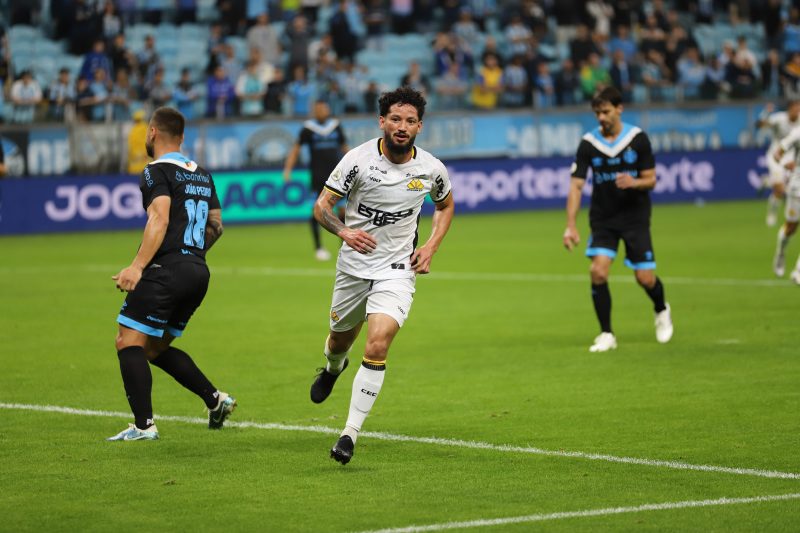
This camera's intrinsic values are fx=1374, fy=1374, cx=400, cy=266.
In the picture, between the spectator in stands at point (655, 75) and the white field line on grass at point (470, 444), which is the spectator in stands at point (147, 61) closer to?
the spectator in stands at point (655, 75)

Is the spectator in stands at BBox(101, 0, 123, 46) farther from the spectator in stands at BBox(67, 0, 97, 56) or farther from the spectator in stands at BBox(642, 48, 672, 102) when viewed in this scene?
the spectator in stands at BBox(642, 48, 672, 102)

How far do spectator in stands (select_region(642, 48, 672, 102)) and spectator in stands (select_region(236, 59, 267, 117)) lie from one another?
9.19 m

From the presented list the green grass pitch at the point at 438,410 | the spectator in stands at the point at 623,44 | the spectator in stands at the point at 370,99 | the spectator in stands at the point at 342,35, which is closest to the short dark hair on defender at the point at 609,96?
the green grass pitch at the point at 438,410

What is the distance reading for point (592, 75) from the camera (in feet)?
105

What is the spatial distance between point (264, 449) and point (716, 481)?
278 cm

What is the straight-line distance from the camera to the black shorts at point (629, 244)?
12.8m

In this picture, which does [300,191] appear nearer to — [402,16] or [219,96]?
[219,96]

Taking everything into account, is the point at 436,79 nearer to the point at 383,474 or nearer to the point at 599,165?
the point at 599,165

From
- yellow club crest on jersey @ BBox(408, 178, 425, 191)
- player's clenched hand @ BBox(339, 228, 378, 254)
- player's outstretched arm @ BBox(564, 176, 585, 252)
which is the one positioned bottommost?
player's outstretched arm @ BBox(564, 176, 585, 252)

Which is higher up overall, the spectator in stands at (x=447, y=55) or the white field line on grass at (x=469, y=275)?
the spectator in stands at (x=447, y=55)

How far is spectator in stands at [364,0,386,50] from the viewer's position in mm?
32906

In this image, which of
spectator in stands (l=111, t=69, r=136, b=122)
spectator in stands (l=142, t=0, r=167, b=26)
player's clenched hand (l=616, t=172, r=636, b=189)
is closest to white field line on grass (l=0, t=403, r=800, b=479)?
player's clenched hand (l=616, t=172, r=636, b=189)

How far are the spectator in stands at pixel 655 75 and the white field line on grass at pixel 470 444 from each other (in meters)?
23.8

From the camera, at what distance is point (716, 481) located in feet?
24.6
